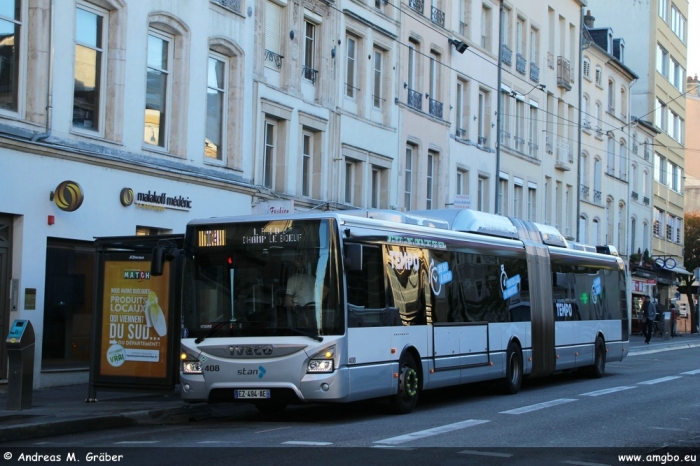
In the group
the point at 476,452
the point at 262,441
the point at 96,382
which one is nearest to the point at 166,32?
the point at 96,382

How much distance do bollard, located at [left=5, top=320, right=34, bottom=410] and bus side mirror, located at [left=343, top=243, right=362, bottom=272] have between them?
4.42 metres

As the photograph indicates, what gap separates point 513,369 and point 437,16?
1897 centimetres

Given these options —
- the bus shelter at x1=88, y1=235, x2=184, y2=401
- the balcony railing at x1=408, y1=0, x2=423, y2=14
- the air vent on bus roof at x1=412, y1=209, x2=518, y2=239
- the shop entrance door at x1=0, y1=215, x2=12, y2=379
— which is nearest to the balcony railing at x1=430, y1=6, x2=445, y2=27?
the balcony railing at x1=408, y1=0, x2=423, y2=14

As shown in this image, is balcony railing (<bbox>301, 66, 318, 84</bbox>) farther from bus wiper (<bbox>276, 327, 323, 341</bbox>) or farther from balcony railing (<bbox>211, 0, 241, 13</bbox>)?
bus wiper (<bbox>276, 327, 323, 341</bbox>)

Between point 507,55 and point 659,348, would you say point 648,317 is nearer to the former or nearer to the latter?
point 659,348

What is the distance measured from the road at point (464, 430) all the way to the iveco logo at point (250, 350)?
37.6 inches

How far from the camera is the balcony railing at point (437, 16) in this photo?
35.2 meters

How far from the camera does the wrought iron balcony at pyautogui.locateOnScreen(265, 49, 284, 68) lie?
25750mm

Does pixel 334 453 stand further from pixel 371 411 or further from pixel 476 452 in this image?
pixel 371 411

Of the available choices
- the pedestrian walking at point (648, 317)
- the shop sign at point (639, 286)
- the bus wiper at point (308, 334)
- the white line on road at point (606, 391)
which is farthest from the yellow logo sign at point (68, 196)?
the shop sign at point (639, 286)

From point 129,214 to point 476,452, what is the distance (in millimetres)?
11575

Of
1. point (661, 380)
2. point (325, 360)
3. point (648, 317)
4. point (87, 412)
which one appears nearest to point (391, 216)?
point (325, 360)

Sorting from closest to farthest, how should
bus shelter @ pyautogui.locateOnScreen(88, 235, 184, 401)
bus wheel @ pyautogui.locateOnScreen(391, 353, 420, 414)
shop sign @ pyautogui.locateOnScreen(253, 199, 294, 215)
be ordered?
bus wheel @ pyautogui.locateOnScreen(391, 353, 420, 414)
bus shelter @ pyautogui.locateOnScreen(88, 235, 184, 401)
shop sign @ pyautogui.locateOnScreen(253, 199, 294, 215)

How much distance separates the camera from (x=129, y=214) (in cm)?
2058
